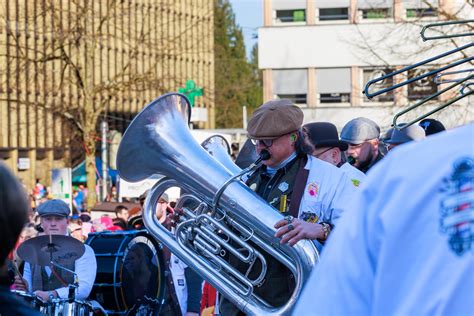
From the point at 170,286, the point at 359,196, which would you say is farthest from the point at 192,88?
the point at 359,196

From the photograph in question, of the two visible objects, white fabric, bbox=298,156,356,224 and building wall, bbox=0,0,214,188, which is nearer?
white fabric, bbox=298,156,356,224

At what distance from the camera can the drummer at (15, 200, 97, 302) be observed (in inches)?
330

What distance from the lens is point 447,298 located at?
169 centimetres

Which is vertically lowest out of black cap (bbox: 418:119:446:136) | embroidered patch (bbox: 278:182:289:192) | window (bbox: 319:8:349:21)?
embroidered patch (bbox: 278:182:289:192)

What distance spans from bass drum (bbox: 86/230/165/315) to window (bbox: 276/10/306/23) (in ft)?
89.4

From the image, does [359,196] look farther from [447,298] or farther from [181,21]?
[181,21]

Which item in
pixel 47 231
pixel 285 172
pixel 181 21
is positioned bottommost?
pixel 47 231

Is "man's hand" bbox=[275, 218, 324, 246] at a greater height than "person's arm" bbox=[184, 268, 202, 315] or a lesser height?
greater

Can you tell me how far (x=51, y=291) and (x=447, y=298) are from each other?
6814 millimetres

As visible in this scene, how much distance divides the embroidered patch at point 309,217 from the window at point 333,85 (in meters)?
30.2

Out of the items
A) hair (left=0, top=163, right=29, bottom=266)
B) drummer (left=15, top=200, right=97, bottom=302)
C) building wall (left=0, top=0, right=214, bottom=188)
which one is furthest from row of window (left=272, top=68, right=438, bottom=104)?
hair (left=0, top=163, right=29, bottom=266)

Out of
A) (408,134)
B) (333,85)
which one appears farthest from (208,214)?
(333,85)

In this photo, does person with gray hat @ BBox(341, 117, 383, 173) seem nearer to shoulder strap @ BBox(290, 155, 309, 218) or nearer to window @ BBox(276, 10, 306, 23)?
shoulder strap @ BBox(290, 155, 309, 218)

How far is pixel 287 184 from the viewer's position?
5.28 m
